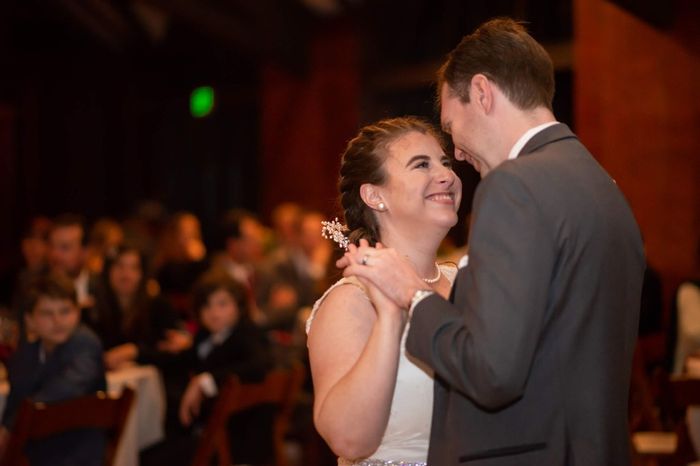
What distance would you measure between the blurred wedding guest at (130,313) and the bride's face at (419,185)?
10.2ft

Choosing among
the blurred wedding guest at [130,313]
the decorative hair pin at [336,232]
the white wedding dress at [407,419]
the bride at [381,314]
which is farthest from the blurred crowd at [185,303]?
the white wedding dress at [407,419]

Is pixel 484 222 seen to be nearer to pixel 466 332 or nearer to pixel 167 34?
pixel 466 332

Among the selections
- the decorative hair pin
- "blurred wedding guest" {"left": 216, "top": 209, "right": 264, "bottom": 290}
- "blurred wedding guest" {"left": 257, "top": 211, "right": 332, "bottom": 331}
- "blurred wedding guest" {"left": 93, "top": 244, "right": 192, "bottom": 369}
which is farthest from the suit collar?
"blurred wedding guest" {"left": 216, "top": 209, "right": 264, "bottom": 290}

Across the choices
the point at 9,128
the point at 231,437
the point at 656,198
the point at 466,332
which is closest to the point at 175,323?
the point at 231,437

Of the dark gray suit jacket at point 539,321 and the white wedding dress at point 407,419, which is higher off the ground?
the dark gray suit jacket at point 539,321

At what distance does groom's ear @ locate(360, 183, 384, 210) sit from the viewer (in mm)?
2498

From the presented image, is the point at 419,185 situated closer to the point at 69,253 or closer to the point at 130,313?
the point at 130,313

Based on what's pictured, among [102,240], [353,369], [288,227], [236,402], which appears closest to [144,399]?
[236,402]

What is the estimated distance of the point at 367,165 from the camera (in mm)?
2520

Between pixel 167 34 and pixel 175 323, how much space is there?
815 cm

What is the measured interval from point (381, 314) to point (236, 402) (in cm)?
196

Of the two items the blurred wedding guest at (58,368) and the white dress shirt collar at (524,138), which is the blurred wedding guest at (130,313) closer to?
the blurred wedding guest at (58,368)

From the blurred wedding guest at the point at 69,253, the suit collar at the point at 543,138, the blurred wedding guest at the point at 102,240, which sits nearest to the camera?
the suit collar at the point at 543,138

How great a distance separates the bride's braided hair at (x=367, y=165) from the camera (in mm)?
2510
